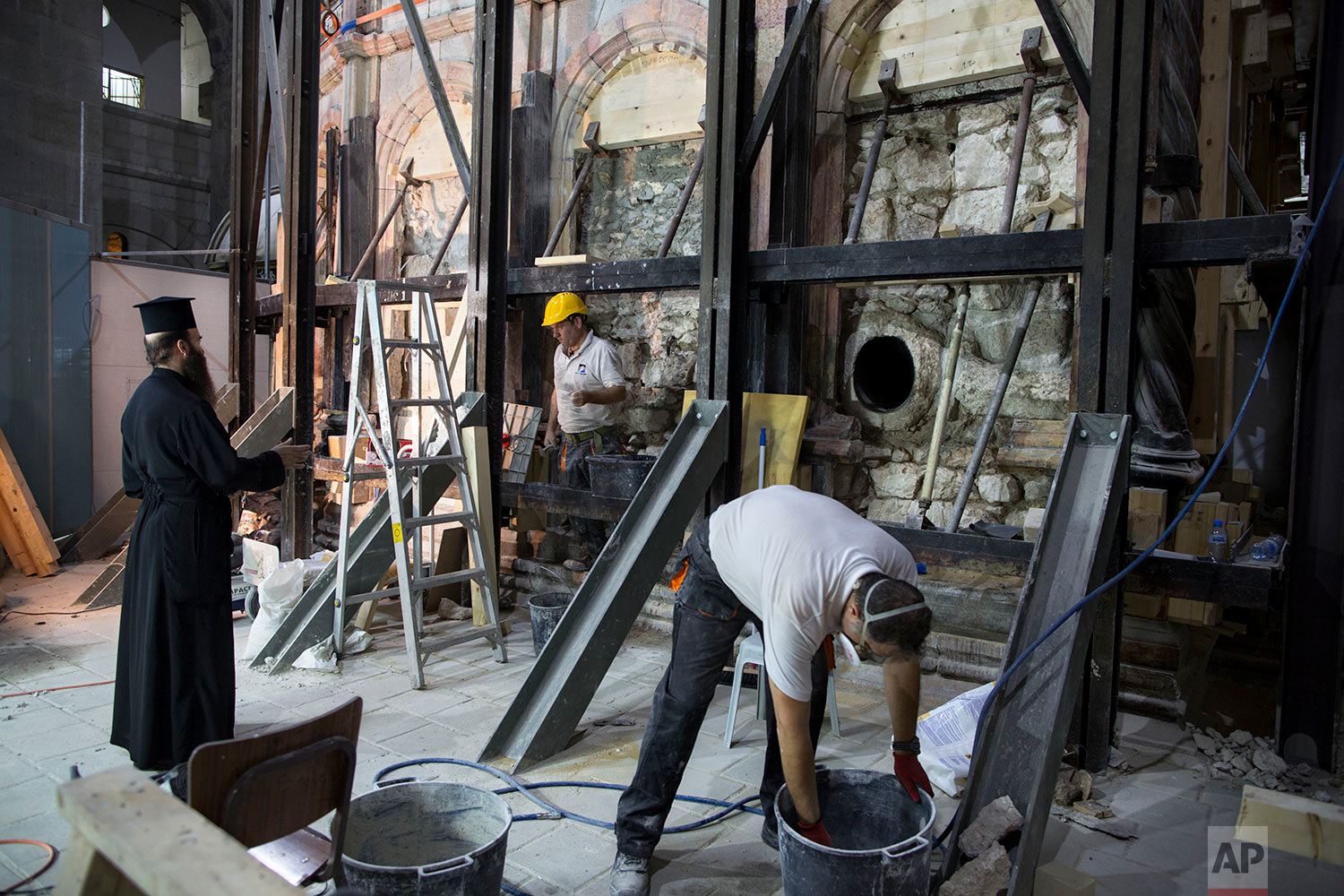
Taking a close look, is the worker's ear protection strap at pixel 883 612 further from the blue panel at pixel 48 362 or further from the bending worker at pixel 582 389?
the blue panel at pixel 48 362

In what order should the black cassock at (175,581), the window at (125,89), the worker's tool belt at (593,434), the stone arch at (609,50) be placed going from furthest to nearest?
the window at (125,89) < the stone arch at (609,50) < the worker's tool belt at (593,434) < the black cassock at (175,581)

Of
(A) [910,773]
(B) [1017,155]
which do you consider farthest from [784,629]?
(B) [1017,155]

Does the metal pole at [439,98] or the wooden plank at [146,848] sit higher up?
the metal pole at [439,98]

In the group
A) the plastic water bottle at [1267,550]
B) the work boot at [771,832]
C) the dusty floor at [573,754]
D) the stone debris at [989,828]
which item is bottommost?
the dusty floor at [573,754]

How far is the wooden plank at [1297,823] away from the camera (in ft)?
8.12

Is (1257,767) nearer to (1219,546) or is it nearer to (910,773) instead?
(1219,546)

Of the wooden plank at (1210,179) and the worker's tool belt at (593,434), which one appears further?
the worker's tool belt at (593,434)

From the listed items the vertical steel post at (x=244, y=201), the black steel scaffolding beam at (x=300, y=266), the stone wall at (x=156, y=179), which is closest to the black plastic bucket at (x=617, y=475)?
the black steel scaffolding beam at (x=300, y=266)

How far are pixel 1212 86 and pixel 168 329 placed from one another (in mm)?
6184

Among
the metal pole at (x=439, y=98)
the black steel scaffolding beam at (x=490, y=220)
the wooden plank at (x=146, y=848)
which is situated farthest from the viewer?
the metal pole at (x=439, y=98)

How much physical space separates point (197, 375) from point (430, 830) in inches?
82.9

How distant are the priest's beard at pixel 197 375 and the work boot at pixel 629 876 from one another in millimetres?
2452

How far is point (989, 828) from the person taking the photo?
261 cm

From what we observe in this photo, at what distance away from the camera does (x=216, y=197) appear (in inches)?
646
